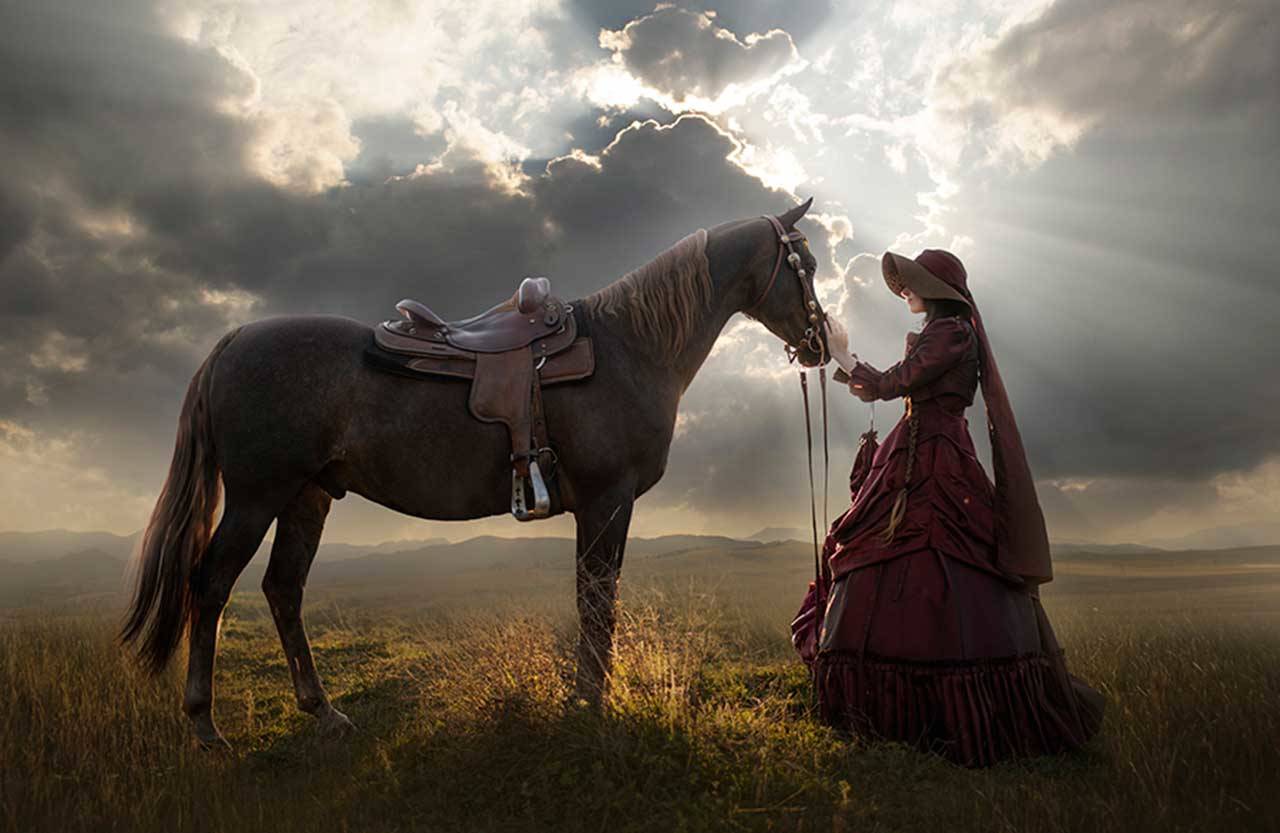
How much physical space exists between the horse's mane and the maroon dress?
1170 mm

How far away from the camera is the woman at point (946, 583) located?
4.15 meters

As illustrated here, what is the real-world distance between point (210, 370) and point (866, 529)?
14.4 feet

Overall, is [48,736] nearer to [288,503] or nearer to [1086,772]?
[288,503]

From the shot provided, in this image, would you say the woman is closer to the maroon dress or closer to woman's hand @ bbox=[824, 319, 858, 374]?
the maroon dress

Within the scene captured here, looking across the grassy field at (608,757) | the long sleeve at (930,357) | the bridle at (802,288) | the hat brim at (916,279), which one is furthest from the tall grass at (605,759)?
the hat brim at (916,279)

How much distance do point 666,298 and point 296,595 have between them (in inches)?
130

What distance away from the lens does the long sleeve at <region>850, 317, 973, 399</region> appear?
4.35 meters

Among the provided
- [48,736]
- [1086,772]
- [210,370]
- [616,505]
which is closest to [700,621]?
[616,505]

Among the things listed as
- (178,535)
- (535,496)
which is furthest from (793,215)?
(178,535)

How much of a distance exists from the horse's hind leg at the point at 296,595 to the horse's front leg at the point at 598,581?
80.8 inches

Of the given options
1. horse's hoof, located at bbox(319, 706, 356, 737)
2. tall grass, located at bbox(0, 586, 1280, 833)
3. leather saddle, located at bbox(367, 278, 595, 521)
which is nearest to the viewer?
tall grass, located at bbox(0, 586, 1280, 833)

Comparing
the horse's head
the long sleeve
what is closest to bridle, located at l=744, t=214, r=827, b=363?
the horse's head

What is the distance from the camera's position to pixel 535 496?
463 centimetres

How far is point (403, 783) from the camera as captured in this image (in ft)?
12.5
